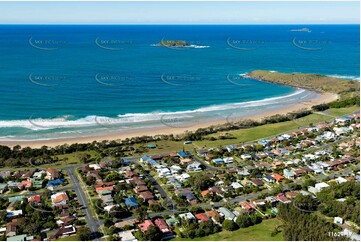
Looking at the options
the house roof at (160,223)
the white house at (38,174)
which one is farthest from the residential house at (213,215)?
the white house at (38,174)

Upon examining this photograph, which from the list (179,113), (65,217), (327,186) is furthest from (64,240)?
(179,113)

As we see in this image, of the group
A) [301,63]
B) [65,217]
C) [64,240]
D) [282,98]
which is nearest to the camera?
[64,240]

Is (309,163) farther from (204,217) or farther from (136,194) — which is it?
(136,194)

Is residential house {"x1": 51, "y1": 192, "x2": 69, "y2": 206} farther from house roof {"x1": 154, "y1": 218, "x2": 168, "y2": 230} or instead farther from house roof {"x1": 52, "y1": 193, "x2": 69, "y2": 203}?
house roof {"x1": 154, "y1": 218, "x2": 168, "y2": 230}

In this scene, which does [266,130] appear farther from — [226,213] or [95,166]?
[95,166]

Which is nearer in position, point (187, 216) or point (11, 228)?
point (11, 228)

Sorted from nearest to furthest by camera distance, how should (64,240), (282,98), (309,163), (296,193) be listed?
(64,240) → (296,193) → (309,163) → (282,98)

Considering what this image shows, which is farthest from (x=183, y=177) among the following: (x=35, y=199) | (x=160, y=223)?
(x=35, y=199)
